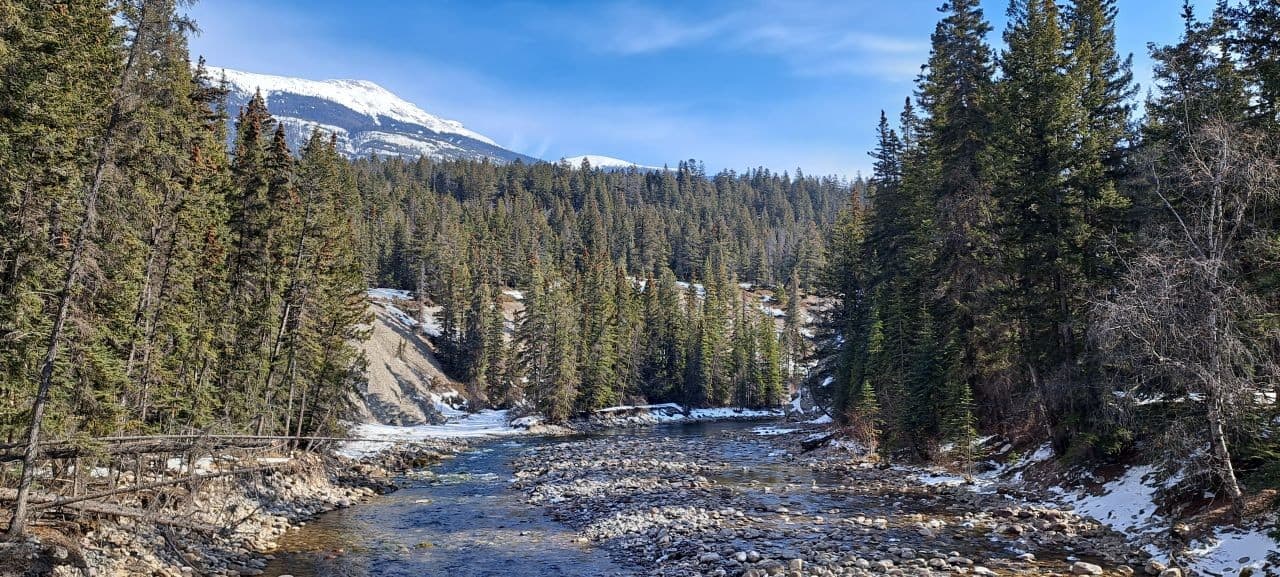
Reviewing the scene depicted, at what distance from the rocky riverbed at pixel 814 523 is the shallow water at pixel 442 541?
97 centimetres

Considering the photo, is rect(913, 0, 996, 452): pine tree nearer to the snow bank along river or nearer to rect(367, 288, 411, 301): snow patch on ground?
the snow bank along river

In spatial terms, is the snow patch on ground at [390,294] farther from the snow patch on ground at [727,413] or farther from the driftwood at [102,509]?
the driftwood at [102,509]

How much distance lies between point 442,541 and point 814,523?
1027 cm

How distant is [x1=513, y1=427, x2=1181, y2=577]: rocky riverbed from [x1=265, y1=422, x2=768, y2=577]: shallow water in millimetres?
971

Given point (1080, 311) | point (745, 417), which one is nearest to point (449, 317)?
point (745, 417)

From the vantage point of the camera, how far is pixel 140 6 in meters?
13.7

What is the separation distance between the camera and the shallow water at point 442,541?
16.0 meters

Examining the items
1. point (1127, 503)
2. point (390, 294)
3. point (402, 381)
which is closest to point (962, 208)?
point (1127, 503)

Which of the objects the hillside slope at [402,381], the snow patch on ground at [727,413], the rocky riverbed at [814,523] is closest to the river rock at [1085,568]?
the rocky riverbed at [814,523]

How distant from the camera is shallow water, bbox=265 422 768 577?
16.0m

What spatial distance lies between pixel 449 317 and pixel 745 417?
37.1 m

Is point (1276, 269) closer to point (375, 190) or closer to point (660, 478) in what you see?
point (660, 478)

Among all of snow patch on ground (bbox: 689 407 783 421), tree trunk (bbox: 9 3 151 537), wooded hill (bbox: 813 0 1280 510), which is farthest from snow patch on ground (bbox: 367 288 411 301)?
tree trunk (bbox: 9 3 151 537)

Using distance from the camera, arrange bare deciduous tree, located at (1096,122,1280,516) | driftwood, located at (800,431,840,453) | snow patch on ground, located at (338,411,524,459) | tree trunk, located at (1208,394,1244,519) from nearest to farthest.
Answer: bare deciduous tree, located at (1096,122,1280,516), tree trunk, located at (1208,394,1244,519), driftwood, located at (800,431,840,453), snow patch on ground, located at (338,411,524,459)
